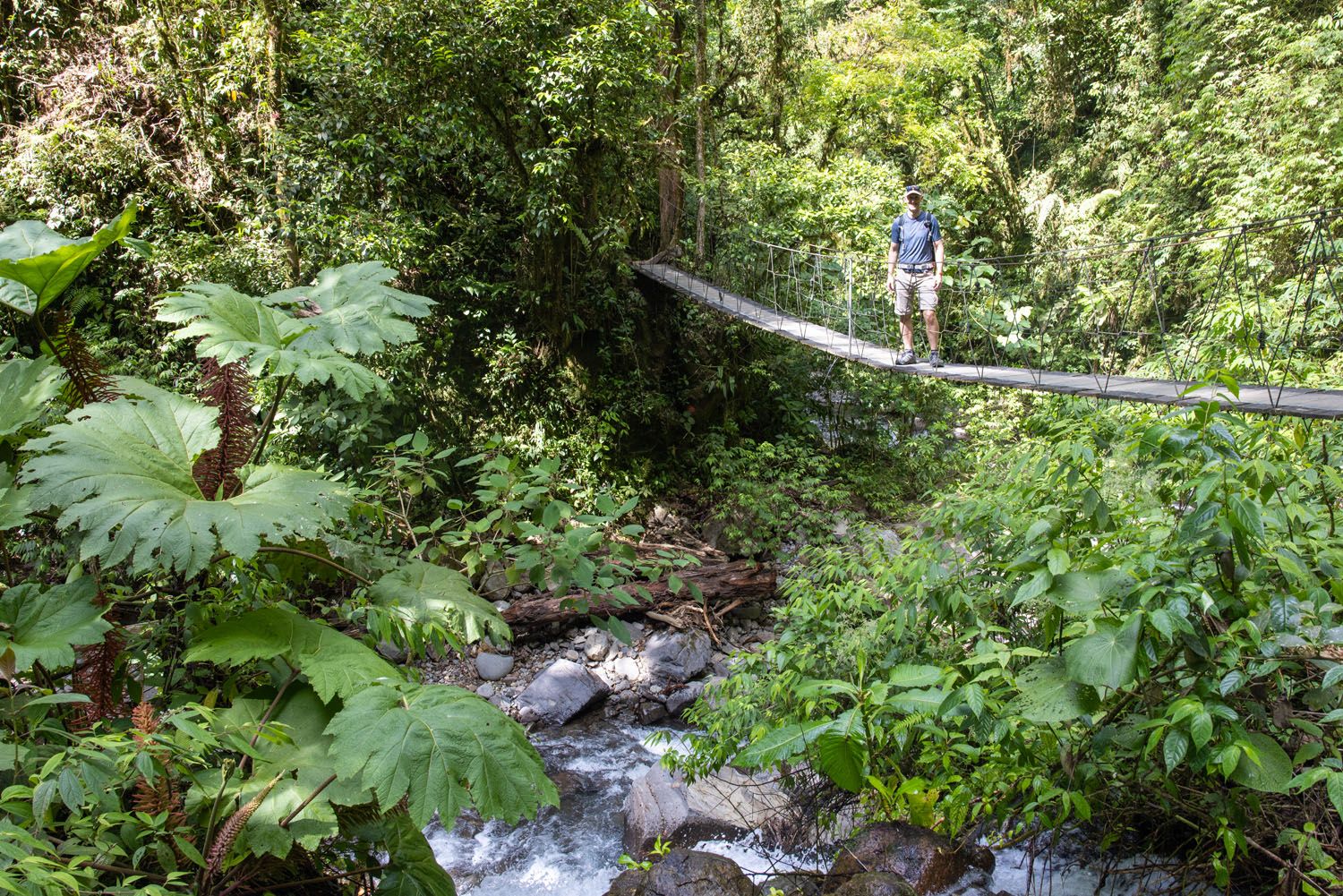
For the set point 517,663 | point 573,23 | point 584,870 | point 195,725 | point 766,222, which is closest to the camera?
point 195,725

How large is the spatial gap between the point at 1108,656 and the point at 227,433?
1160 mm

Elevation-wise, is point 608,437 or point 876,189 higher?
point 876,189

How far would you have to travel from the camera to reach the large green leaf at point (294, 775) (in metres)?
0.74

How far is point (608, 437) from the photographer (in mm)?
5383

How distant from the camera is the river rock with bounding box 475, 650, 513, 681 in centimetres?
411

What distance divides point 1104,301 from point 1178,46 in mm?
2367

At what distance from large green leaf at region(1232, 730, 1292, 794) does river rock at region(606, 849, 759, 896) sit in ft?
2.89

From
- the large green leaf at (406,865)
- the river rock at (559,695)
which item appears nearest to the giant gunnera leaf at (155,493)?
the large green leaf at (406,865)

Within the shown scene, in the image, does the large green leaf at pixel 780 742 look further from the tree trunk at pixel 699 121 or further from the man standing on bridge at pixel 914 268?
the tree trunk at pixel 699 121

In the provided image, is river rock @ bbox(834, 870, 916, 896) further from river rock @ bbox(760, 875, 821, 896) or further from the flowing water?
the flowing water

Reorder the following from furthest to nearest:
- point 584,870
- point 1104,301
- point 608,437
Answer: point 1104,301, point 608,437, point 584,870

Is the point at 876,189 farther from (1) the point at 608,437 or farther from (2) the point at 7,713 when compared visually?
(2) the point at 7,713

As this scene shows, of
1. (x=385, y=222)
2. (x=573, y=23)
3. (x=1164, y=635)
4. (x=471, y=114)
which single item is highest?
(x=573, y=23)

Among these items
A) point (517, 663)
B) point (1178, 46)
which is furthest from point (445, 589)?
point (1178, 46)
